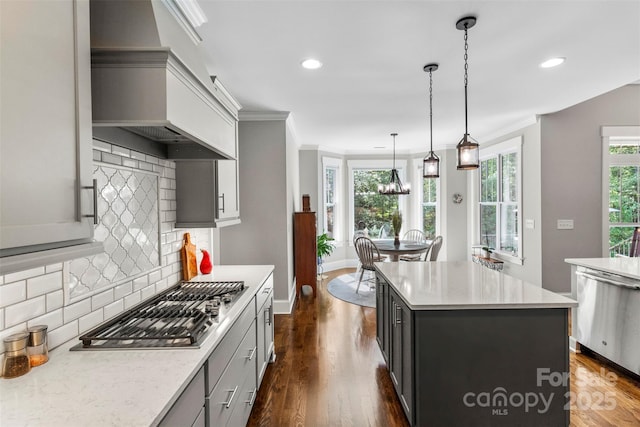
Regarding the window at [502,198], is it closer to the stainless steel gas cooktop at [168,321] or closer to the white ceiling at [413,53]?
the white ceiling at [413,53]

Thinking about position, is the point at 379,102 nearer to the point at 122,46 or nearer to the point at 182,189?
the point at 182,189

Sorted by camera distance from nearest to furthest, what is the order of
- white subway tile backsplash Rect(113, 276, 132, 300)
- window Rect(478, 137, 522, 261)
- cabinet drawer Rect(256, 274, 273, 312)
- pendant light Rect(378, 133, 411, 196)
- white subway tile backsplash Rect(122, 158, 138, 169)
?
white subway tile backsplash Rect(113, 276, 132, 300) → white subway tile backsplash Rect(122, 158, 138, 169) → cabinet drawer Rect(256, 274, 273, 312) → window Rect(478, 137, 522, 261) → pendant light Rect(378, 133, 411, 196)

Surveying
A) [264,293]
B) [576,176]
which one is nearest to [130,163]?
[264,293]

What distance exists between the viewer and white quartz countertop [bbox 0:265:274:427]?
2.94ft

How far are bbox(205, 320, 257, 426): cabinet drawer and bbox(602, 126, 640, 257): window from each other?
4977mm

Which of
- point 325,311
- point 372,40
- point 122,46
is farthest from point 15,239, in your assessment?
point 325,311

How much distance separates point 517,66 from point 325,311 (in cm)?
338

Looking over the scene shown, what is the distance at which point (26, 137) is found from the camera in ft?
2.77

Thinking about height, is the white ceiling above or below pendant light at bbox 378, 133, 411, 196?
above

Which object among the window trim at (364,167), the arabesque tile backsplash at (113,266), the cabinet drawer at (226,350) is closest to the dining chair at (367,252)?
the window trim at (364,167)

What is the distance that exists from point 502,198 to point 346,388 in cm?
451

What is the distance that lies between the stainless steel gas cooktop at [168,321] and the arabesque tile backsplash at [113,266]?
0.31 ft

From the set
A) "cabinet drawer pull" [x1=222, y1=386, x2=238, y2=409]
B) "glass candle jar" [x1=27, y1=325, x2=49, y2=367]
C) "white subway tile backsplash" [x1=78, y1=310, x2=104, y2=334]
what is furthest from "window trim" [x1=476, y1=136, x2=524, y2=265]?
"glass candle jar" [x1=27, y1=325, x2=49, y2=367]

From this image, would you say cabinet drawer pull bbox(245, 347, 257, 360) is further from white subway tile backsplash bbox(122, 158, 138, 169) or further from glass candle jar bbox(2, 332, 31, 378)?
white subway tile backsplash bbox(122, 158, 138, 169)
